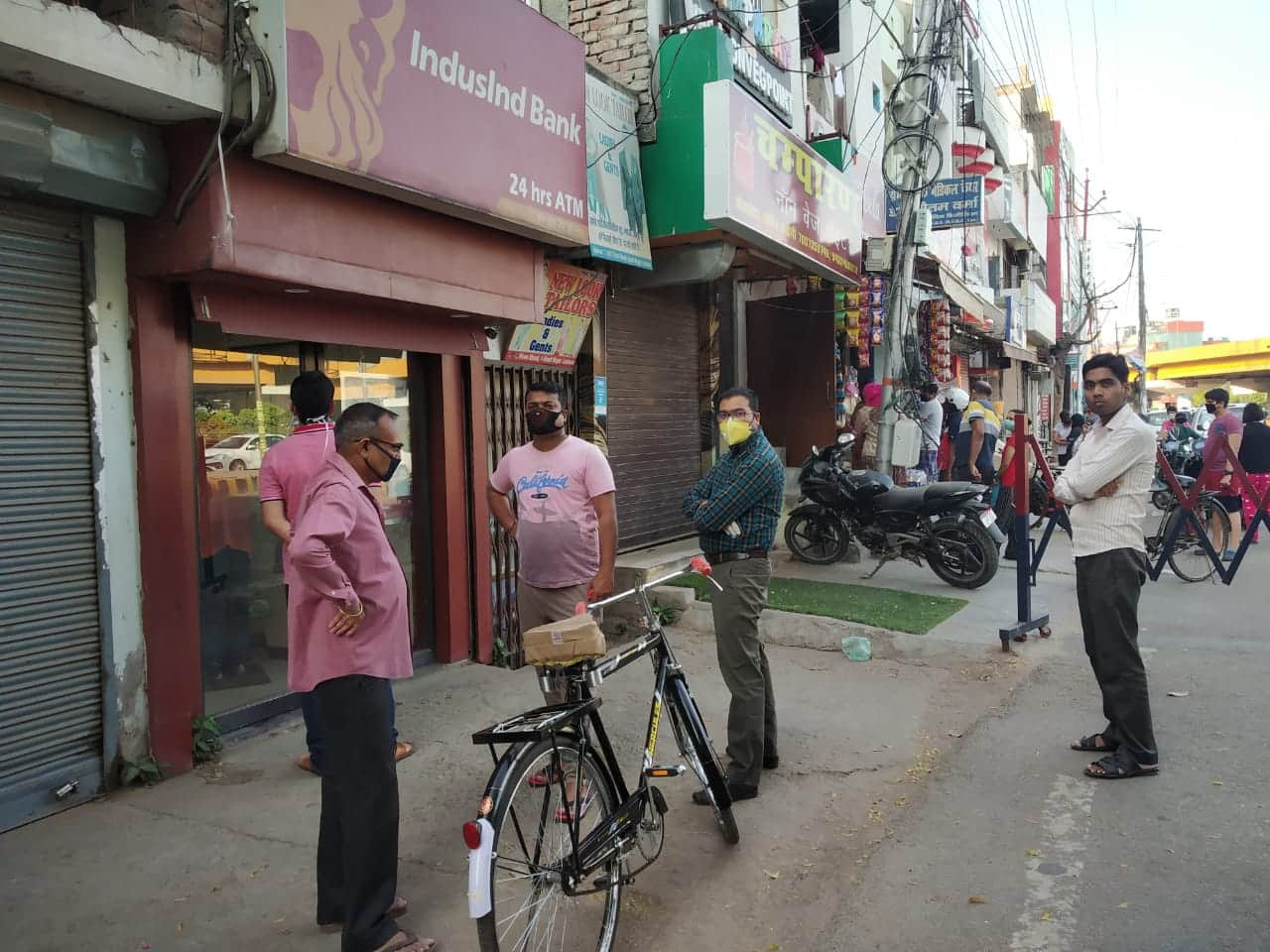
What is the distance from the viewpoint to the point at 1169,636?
7062mm

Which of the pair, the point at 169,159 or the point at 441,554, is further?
the point at 441,554

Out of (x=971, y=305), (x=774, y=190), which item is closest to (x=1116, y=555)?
(x=774, y=190)

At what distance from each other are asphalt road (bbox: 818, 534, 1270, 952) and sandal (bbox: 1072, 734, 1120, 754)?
8 cm

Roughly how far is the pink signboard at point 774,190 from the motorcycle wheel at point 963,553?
123 inches

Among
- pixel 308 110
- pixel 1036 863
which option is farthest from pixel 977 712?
pixel 308 110

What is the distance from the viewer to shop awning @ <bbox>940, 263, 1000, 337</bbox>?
1380 cm

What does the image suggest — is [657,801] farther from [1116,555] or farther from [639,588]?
[1116,555]

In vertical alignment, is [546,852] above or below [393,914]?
above

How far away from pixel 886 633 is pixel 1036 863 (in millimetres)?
3372

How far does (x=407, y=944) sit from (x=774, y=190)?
7.35 metres

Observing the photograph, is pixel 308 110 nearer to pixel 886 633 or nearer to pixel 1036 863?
pixel 1036 863

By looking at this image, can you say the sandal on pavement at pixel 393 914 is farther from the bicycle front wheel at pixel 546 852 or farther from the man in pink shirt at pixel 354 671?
the bicycle front wheel at pixel 546 852

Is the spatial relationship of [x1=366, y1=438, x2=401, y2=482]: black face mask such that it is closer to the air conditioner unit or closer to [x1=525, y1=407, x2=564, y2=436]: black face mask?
[x1=525, y1=407, x2=564, y2=436]: black face mask

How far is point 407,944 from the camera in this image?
294cm
